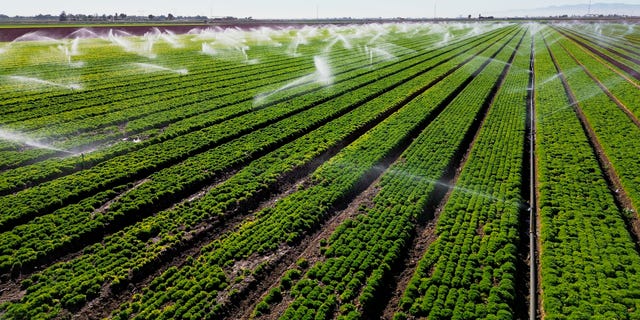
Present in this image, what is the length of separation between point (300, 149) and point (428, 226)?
33.3 feet

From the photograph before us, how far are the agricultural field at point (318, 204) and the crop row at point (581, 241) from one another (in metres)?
0.08

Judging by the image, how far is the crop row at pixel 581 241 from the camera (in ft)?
39.8

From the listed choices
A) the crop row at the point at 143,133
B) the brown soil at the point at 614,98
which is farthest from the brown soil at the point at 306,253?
the brown soil at the point at 614,98

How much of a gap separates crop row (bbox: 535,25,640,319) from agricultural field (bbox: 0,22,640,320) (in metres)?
0.08

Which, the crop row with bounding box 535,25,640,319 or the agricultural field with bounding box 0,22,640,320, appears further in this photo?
the agricultural field with bounding box 0,22,640,320

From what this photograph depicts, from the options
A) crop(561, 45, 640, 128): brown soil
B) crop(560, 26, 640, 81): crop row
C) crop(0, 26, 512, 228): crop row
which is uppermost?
crop(560, 26, 640, 81): crop row

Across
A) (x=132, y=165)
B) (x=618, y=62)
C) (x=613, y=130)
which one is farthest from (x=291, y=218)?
(x=618, y=62)

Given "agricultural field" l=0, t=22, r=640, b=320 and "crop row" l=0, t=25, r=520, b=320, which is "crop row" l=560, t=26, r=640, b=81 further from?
"crop row" l=0, t=25, r=520, b=320

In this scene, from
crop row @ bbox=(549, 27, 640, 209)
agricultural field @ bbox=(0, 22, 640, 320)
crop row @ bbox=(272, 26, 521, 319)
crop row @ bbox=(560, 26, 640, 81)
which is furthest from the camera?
crop row @ bbox=(560, 26, 640, 81)

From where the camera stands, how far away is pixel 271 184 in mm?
20188

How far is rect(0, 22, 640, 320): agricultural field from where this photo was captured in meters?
12.7

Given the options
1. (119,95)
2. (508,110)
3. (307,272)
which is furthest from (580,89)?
(119,95)

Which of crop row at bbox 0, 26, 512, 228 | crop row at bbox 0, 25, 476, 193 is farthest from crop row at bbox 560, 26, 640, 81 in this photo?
crop row at bbox 0, 25, 476, 193

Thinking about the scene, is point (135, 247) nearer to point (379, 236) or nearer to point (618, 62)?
point (379, 236)
